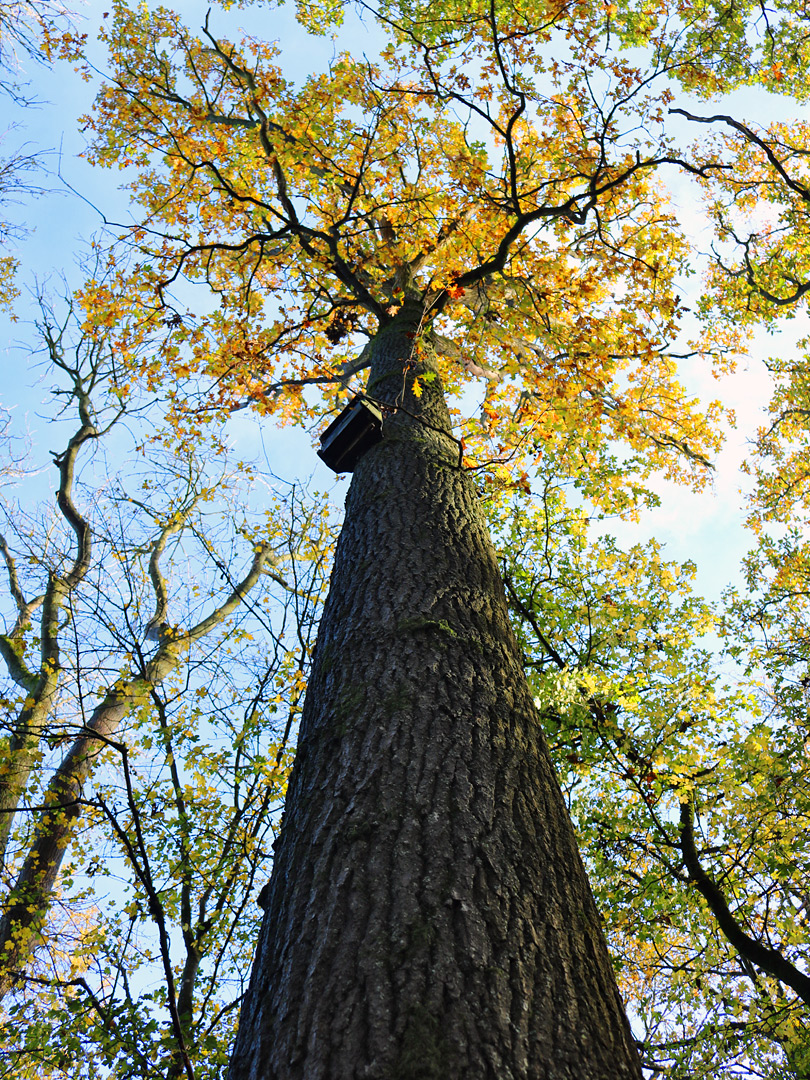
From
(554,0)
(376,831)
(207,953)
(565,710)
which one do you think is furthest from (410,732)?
(554,0)

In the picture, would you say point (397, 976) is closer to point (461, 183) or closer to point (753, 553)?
point (461, 183)

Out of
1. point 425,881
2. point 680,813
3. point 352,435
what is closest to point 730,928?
point 680,813

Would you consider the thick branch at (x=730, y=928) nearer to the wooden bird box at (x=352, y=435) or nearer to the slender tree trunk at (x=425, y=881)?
the slender tree trunk at (x=425, y=881)

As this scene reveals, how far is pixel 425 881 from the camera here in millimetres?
1601

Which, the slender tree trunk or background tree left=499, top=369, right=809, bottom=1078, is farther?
background tree left=499, top=369, right=809, bottom=1078

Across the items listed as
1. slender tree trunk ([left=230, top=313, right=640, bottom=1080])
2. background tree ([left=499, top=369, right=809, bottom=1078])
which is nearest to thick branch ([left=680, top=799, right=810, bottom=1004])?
background tree ([left=499, top=369, right=809, bottom=1078])

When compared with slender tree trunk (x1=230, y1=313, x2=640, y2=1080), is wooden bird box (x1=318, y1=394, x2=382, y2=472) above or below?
above

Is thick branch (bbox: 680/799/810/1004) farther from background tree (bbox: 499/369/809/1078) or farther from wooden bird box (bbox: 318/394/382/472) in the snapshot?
wooden bird box (bbox: 318/394/382/472)

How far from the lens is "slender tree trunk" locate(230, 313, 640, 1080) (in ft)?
4.31

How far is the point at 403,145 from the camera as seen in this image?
25.2 feet

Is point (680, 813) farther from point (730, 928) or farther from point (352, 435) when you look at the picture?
point (352, 435)

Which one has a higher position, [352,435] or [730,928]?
[352,435]

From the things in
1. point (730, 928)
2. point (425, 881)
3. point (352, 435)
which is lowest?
point (730, 928)

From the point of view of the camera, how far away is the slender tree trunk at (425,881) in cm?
131
